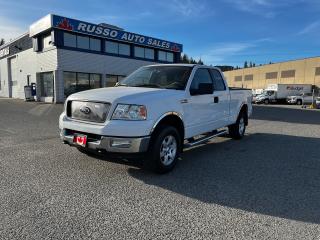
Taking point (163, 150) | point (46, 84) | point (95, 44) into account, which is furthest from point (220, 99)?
point (46, 84)

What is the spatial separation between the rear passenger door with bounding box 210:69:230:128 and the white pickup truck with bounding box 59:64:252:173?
257mm

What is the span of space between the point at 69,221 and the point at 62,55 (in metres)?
24.4

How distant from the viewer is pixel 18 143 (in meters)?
8.00

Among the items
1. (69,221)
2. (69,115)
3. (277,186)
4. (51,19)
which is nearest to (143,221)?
(69,221)

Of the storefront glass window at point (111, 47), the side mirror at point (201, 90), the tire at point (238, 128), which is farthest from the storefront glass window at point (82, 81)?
the side mirror at point (201, 90)

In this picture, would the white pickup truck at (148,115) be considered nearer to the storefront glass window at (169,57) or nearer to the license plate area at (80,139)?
the license plate area at (80,139)

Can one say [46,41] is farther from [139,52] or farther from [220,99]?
[220,99]

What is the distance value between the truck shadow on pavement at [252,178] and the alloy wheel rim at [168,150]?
254 millimetres

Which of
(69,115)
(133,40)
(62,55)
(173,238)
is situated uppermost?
(133,40)

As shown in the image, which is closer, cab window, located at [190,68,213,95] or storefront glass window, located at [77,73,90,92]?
cab window, located at [190,68,213,95]

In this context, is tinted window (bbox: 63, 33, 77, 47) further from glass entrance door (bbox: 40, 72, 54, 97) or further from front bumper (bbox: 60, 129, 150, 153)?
front bumper (bbox: 60, 129, 150, 153)

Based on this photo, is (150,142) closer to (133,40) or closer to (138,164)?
(138,164)

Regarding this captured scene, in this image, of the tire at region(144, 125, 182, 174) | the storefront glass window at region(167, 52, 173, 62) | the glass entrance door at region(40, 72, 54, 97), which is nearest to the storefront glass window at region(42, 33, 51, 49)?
the glass entrance door at region(40, 72, 54, 97)

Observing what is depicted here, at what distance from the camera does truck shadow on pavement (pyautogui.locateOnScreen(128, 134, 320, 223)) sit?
13.7 ft
